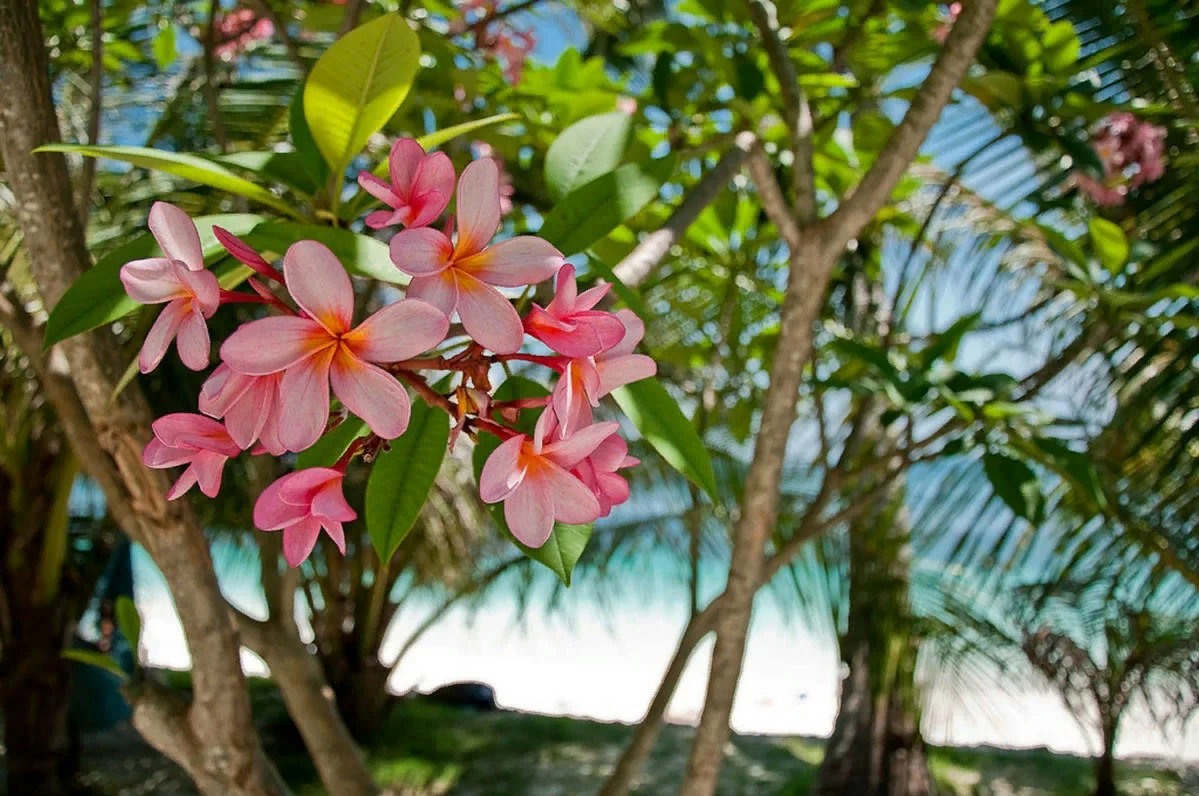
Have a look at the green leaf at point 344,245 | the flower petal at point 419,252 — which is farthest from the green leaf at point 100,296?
the flower petal at point 419,252

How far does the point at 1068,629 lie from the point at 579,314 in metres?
2.72

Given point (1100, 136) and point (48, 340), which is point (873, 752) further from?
point (48, 340)

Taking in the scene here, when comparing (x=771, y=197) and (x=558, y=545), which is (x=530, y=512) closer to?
(x=558, y=545)

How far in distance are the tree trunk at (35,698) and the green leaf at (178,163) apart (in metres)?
2.18

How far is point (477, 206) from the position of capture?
1.12 ft

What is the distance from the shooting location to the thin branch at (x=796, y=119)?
0.81 metres

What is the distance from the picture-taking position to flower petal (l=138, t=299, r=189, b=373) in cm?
34

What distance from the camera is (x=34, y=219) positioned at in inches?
22.6

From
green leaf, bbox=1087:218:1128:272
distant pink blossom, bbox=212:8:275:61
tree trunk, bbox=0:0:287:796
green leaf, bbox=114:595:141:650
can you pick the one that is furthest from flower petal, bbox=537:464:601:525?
distant pink blossom, bbox=212:8:275:61

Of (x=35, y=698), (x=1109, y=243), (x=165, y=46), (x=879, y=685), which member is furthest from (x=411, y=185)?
(x=35, y=698)

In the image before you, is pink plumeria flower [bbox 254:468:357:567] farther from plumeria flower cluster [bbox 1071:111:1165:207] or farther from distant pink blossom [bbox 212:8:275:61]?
distant pink blossom [bbox 212:8:275:61]

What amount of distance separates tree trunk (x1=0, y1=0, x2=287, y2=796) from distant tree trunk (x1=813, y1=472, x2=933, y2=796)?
1.24 meters

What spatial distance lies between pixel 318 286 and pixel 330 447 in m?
0.14

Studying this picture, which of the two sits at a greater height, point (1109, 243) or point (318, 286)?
point (1109, 243)
